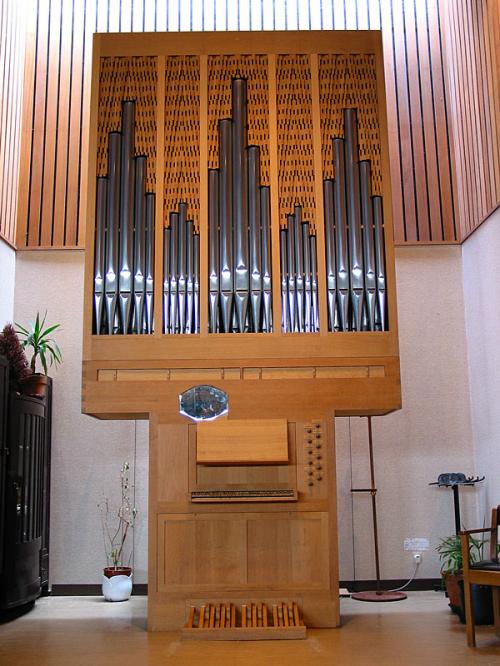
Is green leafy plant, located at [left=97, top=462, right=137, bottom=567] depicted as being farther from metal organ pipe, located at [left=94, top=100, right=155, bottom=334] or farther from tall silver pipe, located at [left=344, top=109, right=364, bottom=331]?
tall silver pipe, located at [left=344, top=109, right=364, bottom=331]

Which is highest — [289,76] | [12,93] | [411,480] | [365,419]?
[12,93]

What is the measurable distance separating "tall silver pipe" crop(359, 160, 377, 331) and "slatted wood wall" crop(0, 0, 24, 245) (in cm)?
382

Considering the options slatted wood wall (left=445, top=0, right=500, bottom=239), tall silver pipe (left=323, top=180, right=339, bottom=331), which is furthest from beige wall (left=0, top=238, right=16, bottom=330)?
slatted wood wall (left=445, top=0, right=500, bottom=239)

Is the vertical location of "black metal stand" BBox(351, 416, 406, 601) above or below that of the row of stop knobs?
below

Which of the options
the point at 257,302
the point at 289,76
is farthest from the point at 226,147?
the point at 257,302

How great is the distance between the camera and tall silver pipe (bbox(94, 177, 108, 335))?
20.9ft

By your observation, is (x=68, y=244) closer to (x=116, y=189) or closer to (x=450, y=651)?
(x=116, y=189)

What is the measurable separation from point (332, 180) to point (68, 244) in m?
3.37

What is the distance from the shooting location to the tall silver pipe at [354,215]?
6.41m

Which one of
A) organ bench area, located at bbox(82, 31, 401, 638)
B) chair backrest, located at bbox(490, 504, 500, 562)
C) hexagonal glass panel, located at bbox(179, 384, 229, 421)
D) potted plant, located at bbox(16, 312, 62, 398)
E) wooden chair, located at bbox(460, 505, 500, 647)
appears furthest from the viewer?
potted plant, located at bbox(16, 312, 62, 398)

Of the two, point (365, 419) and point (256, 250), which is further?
point (365, 419)

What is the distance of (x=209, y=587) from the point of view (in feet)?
19.7

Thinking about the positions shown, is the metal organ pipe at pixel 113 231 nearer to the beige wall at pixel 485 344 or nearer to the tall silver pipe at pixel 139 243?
the tall silver pipe at pixel 139 243

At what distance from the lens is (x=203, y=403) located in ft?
20.7
